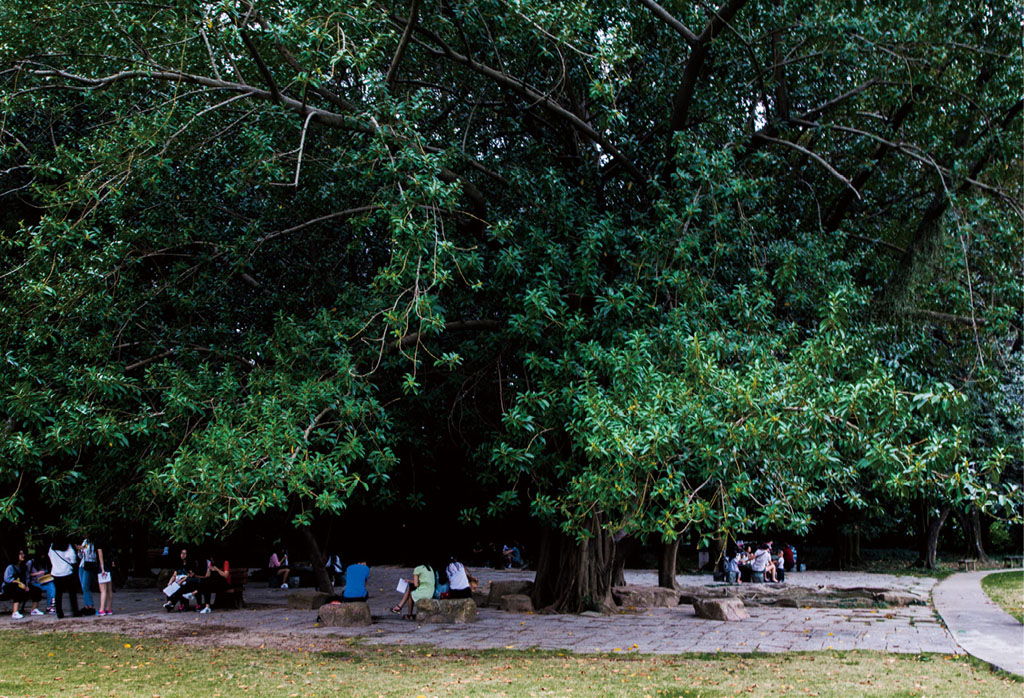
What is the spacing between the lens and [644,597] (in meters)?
14.8

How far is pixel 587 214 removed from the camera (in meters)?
9.91

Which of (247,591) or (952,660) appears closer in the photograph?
(952,660)

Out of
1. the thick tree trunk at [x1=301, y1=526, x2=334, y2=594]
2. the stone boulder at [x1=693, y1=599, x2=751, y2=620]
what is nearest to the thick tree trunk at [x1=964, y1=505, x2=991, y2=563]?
the stone boulder at [x1=693, y1=599, x2=751, y2=620]

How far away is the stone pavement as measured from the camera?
32.7 feet

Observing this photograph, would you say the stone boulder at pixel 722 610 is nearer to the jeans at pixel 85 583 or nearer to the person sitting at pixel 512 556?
the jeans at pixel 85 583

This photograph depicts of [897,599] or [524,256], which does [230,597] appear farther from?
[897,599]

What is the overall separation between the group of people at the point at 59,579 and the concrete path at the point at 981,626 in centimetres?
1178

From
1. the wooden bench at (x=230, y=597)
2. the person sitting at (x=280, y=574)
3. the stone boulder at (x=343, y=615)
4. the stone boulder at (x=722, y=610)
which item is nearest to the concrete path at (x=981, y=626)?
the stone boulder at (x=722, y=610)

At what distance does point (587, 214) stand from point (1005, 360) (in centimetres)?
528

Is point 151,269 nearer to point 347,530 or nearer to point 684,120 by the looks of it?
point 684,120

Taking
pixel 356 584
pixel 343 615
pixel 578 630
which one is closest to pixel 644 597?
pixel 578 630

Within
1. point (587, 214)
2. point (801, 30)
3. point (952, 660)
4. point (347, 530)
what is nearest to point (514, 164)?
point (587, 214)

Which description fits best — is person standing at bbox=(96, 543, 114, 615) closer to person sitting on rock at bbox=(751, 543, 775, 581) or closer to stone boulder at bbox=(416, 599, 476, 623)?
stone boulder at bbox=(416, 599, 476, 623)

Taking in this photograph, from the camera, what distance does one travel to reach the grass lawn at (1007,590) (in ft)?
47.9
